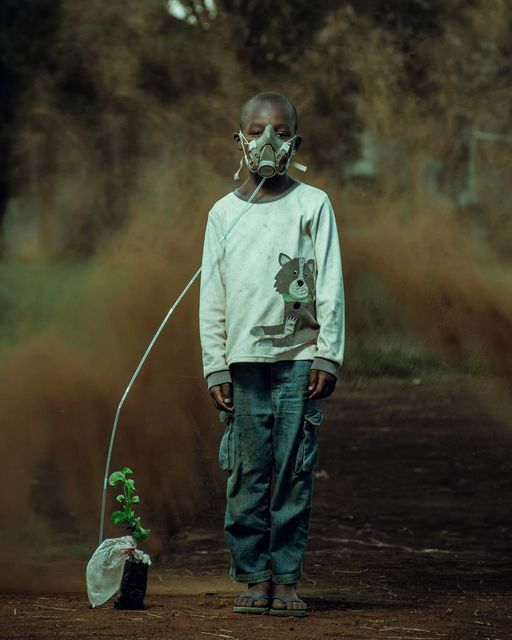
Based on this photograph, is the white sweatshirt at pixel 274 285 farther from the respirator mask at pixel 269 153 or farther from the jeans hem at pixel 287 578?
the jeans hem at pixel 287 578

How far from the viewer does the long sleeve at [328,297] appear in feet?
13.1

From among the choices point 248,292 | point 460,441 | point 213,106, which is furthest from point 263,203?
point 460,441

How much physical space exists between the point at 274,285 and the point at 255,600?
36.4 inches

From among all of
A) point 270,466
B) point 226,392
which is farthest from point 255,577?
point 226,392

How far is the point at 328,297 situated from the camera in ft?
13.2

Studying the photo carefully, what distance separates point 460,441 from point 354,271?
5.05ft

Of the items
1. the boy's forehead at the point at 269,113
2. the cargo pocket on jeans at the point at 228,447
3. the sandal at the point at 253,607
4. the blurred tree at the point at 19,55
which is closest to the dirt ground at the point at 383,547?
the sandal at the point at 253,607

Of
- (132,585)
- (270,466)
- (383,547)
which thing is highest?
(270,466)

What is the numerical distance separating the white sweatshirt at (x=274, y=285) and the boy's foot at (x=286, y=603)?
635 mm

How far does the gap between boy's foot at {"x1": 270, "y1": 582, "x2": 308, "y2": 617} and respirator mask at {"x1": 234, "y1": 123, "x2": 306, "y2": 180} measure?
121cm

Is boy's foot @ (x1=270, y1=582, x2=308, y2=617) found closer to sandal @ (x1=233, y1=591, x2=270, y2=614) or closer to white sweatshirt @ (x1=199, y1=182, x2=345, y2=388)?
sandal @ (x1=233, y1=591, x2=270, y2=614)

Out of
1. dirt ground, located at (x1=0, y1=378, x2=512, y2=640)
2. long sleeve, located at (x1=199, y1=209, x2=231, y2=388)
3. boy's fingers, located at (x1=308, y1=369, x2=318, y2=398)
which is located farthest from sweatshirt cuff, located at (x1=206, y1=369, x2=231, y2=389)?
dirt ground, located at (x1=0, y1=378, x2=512, y2=640)

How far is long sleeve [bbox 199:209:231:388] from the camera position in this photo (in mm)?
4098

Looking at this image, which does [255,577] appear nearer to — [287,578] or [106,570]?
[287,578]
